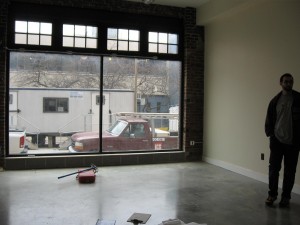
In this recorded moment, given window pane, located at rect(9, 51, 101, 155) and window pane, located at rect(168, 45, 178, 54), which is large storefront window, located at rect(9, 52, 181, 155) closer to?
window pane, located at rect(9, 51, 101, 155)

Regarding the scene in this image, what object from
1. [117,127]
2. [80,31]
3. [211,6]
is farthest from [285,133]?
[80,31]

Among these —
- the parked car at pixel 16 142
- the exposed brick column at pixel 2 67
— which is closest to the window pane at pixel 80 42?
the exposed brick column at pixel 2 67

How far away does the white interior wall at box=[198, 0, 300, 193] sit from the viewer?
5.18 m

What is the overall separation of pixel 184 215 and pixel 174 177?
6.34ft

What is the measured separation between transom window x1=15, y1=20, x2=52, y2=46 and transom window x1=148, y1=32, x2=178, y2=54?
2098mm

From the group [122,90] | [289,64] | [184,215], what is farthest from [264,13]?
[184,215]

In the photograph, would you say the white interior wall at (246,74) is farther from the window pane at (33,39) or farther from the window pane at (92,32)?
the window pane at (33,39)

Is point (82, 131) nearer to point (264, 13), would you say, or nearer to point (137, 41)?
point (137, 41)

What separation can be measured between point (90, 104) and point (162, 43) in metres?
2.06

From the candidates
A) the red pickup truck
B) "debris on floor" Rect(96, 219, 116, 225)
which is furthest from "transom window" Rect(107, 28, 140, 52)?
"debris on floor" Rect(96, 219, 116, 225)

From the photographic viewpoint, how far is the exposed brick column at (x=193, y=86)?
7340 millimetres

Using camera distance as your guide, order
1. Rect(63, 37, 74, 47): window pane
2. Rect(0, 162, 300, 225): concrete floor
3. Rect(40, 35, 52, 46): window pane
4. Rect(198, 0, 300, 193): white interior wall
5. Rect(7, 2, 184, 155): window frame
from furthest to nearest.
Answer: Rect(63, 37, 74, 47): window pane, Rect(40, 35, 52, 46): window pane, Rect(7, 2, 184, 155): window frame, Rect(198, 0, 300, 193): white interior wall, Rect(0, 162, 300, 225): concrete floor

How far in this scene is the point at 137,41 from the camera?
707 centimetres

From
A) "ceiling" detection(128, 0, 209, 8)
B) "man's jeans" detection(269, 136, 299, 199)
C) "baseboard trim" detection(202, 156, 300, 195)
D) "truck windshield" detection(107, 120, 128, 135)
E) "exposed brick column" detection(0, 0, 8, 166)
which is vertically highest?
"ceiling" detection(128, 0, 209, 8)
